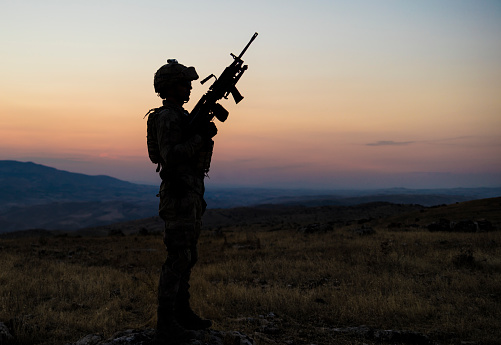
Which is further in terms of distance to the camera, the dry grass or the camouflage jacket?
the dry grass

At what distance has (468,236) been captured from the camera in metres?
14.2

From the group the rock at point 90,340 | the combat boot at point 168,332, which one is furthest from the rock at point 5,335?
the combat boot at point 168,332

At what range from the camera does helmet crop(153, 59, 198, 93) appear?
412cm

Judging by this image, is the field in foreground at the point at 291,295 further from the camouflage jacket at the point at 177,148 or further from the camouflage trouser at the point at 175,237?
the camouflage jacket at the point at 177,148

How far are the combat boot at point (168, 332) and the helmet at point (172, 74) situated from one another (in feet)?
9.53

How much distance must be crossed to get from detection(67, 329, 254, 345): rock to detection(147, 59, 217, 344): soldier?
19 cm

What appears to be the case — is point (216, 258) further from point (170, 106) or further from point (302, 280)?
point (170, 106)

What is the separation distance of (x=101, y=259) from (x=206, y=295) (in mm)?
7417

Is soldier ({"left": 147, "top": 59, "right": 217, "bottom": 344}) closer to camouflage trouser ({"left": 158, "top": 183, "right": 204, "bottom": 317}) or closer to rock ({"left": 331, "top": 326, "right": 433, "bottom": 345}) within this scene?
camouflage trouser ({"left": 158, "top": 183, "right": 204, "bottom": 317})

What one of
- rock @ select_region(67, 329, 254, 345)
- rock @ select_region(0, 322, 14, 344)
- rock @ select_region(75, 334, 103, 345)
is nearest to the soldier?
rock @ select_region(67, 329, 254, 345)

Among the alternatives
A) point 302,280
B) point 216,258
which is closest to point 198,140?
point 302,280

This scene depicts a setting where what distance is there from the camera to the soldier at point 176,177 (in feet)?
12.5

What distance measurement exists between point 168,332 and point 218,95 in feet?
10.0

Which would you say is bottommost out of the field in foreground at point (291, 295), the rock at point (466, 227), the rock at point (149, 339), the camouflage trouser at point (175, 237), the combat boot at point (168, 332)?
the field in foreground at point (291, 295)
